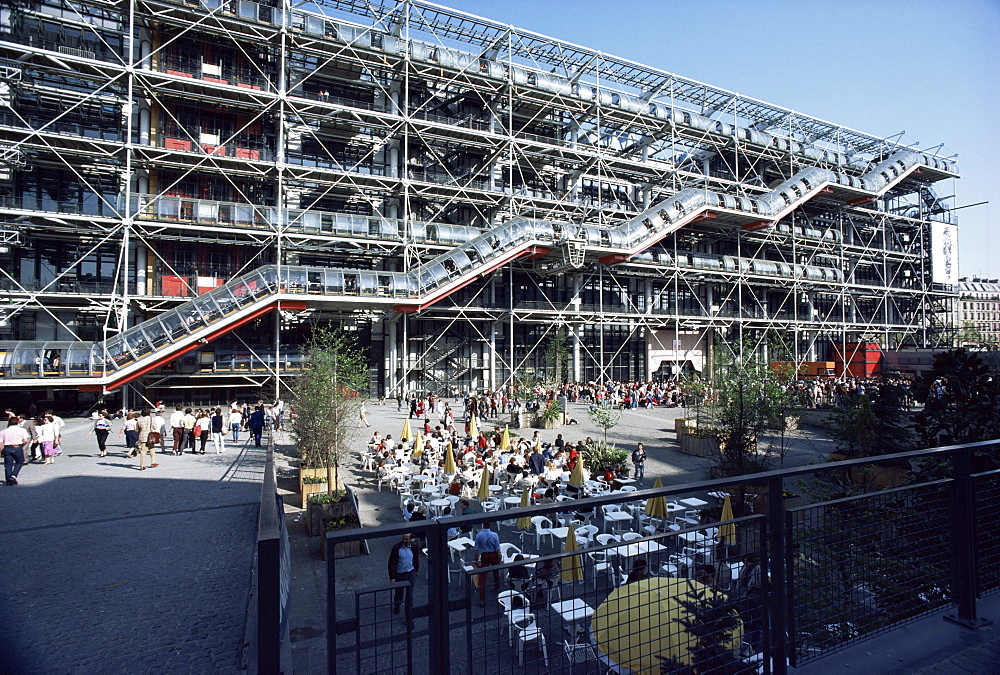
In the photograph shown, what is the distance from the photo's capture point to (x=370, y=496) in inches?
498

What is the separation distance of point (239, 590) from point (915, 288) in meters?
51.1

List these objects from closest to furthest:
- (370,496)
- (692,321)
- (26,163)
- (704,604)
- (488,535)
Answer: (704,604)
(488,535)
(370,496)
(26,163)
(692,321)

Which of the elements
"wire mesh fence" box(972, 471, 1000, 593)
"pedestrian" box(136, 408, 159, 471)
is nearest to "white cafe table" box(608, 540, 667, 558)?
"wire mesh fence" box(972, 471, 1000, 593)

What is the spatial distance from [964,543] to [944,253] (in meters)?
51.2

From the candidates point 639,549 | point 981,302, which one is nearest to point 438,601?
point 639,549

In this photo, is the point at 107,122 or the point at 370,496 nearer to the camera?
the point at 370,496

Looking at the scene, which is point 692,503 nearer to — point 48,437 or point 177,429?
point 177,429

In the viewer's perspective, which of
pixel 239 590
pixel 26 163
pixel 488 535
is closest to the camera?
pixel 239 590

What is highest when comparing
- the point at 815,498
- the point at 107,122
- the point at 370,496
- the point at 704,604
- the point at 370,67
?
the point at 370,67

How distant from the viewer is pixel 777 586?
266 centimetres

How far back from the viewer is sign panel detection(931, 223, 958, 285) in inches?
1682

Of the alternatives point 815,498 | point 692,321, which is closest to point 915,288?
point 692,321

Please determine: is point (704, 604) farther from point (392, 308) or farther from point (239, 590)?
point (392, 308)

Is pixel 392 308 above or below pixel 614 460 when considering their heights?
above
